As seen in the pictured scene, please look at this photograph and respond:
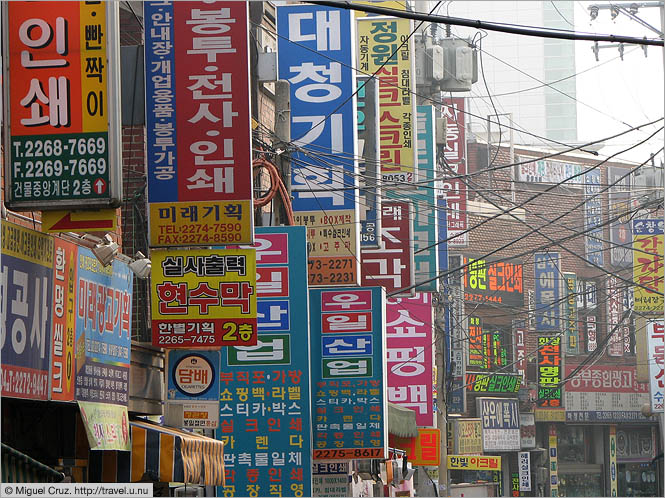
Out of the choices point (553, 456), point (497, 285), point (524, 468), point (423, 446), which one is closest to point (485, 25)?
point (423, 446)

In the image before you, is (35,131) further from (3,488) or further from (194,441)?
(194,441)

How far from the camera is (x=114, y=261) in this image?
1232 centimetres

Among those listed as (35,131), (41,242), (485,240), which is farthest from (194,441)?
(485,240)

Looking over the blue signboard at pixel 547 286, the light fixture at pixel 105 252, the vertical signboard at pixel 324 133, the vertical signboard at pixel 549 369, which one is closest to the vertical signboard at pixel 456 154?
the blue signboard at pixel 547 286

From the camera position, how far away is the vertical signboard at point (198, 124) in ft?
38.1

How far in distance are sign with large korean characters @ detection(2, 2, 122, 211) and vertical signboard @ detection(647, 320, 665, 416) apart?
32.8m

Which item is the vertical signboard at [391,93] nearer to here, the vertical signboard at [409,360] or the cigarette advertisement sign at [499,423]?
the vertical signboard at [409,360]

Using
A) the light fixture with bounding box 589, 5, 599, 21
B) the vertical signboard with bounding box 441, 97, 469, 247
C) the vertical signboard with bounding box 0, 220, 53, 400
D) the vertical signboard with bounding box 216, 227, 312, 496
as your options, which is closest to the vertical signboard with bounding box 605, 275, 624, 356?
the vertical signboard with bounding box 441, 97, 469, 247

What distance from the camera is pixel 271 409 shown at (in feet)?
49.5

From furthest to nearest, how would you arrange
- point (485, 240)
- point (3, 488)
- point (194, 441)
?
1. point (485, 240)
2. point (194, 441)
3. point (3, 488)

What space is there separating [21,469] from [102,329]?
237cm

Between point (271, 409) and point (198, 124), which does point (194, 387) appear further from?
point (198, 124)

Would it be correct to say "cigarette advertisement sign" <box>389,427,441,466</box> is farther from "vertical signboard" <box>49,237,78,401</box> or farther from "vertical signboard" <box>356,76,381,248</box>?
"vertical signboard" <box>49,237,78,401</box>

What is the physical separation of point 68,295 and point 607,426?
45791mm
